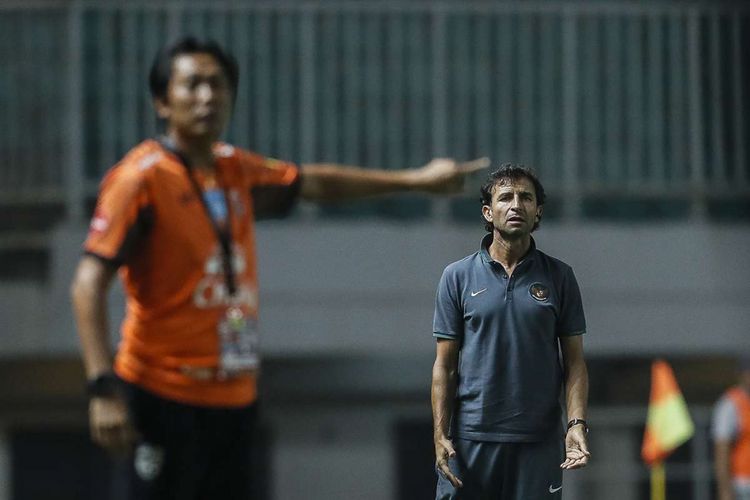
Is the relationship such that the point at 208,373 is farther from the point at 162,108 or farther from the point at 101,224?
the point at 162,108

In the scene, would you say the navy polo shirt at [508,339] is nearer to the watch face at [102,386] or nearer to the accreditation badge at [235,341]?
the accreditation badge at [235,341]

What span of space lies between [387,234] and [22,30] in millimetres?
3808

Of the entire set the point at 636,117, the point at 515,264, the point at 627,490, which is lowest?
the point at 627,490

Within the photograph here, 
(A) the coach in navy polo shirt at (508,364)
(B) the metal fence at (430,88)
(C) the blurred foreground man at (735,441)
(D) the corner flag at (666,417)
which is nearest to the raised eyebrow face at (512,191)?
(A) the coach in navy polo shirt at (508,364)

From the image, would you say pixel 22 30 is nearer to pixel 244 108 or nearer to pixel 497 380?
pixel 244 108

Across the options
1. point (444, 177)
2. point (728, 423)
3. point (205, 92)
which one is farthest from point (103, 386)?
point (728, 423)

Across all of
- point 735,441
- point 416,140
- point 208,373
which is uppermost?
point 416,140

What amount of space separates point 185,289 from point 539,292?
1007 mm

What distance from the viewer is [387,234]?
17.0 meters

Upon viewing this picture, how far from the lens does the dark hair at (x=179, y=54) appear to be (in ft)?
17.3

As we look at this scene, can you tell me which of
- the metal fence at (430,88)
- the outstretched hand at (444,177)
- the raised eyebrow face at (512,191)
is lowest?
the raised eyebrow face at (512,191)

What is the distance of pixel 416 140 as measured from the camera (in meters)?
17.4

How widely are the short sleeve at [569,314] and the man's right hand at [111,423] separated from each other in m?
1.31

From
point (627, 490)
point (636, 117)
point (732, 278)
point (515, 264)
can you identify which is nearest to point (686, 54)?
point (636, 117)
